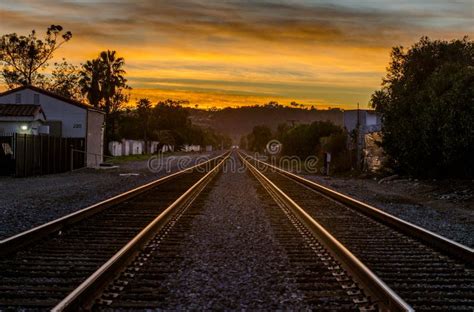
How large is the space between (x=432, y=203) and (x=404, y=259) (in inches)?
419

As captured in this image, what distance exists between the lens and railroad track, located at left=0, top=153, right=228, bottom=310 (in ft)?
18.6

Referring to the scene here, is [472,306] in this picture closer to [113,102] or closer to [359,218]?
[359,218]

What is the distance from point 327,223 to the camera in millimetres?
11719

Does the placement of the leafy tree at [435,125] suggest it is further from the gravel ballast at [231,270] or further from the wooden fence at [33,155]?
the wooden fence at [33,155]

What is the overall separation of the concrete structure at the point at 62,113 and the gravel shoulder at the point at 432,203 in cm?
2253

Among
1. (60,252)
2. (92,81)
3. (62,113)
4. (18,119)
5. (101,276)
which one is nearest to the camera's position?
(101,276)

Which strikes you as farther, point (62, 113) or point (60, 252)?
point (62, 113)

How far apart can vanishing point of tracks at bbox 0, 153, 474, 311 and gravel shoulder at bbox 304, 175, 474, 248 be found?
126 cm

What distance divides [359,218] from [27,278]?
8.08 meters

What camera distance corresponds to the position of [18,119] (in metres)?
→ 35.2

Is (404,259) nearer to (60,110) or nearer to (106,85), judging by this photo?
(60,110)

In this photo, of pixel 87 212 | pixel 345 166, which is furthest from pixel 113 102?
pixel 87 212

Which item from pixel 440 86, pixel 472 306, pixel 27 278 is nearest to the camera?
pixel 472 306
